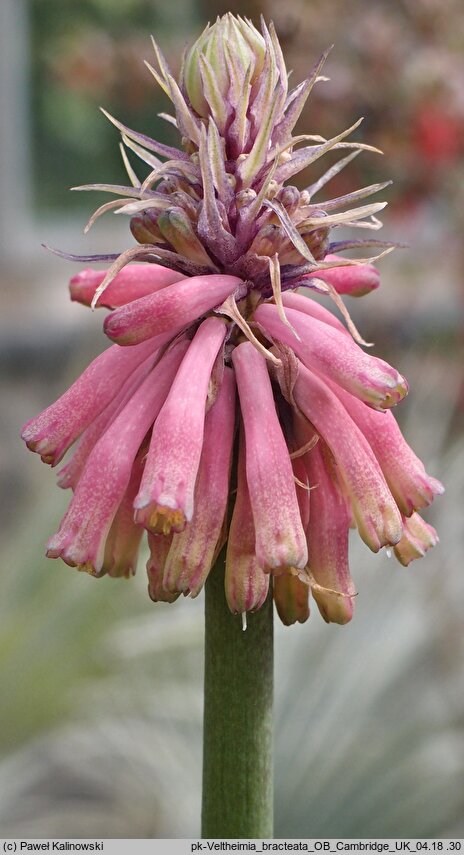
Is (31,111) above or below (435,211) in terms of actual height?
above

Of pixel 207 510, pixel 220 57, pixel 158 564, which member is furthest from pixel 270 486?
pixel 220 57

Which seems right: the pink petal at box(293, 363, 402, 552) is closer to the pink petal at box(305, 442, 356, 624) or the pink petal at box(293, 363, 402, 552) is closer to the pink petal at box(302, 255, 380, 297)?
the pink petal at box(305, 442, 356, 624)

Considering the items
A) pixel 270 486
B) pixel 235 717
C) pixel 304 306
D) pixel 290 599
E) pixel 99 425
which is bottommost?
pixel 235 717

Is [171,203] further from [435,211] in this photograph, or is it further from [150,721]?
[435,211]

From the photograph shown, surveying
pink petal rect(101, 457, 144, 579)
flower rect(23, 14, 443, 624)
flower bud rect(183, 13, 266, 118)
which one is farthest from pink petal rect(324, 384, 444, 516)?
flower bud rect(183, 13, 266, 118)

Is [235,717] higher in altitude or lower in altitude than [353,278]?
lower

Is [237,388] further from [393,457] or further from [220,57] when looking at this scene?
[220,57]
